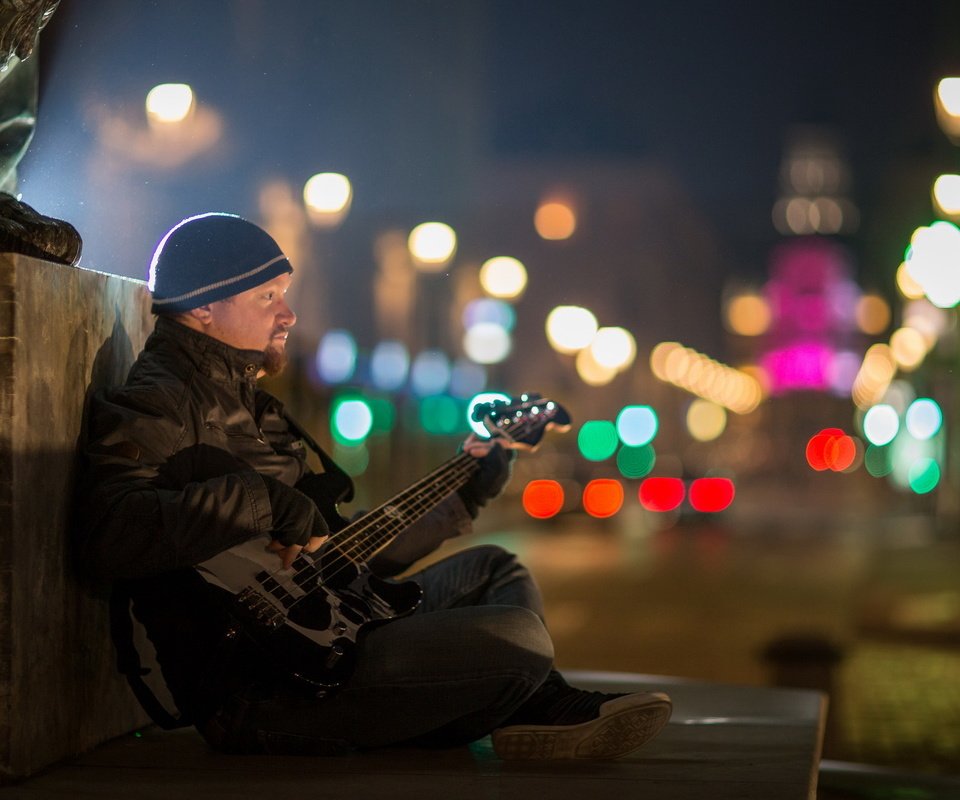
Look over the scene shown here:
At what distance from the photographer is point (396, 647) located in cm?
427

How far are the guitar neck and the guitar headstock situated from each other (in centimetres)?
14

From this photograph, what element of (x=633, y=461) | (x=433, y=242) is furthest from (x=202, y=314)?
(x=633, y=461)

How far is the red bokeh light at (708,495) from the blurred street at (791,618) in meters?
3.89

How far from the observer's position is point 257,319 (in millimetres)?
4535

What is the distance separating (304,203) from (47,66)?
14762 millimetres

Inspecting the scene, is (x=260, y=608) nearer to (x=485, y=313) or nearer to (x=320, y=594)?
(x=320, y=594)

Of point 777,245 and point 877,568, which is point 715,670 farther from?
point 777,245

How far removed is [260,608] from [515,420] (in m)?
1.35

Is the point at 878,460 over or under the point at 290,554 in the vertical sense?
under

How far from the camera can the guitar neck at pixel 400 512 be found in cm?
443

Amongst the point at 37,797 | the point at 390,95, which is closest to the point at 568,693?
the point at 37,797

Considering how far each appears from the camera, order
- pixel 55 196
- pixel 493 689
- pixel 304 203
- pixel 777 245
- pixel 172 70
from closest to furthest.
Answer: pixel 493 689, pixel 55 196, pixel 172 70, pixel 304 203, pixel 777 245

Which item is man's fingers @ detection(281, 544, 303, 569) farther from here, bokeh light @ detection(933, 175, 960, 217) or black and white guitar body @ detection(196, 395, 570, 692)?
bokeh light @ detection(933, 175, 960, 217)

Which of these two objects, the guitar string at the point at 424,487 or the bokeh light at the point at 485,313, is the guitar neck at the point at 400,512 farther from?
the bokeh light at the point at 485,313
